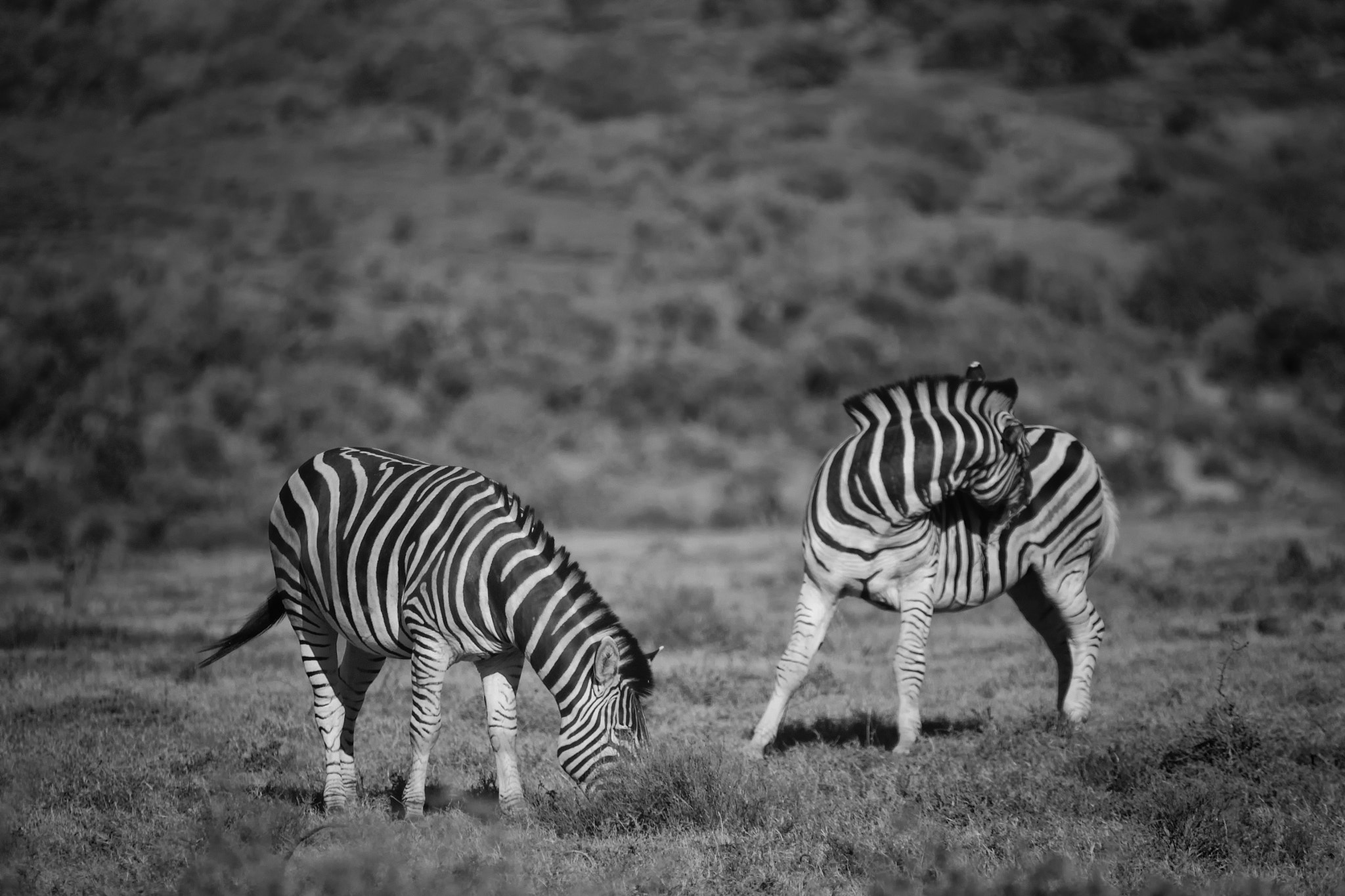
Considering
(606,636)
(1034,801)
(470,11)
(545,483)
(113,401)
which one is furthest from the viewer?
(470,11)

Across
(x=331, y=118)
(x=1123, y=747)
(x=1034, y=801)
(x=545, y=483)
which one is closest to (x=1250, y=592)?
(x=1123, y=747)

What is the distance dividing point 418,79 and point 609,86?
20.6 ft

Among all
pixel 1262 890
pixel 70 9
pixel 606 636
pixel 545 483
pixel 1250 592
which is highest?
pixel 70 9

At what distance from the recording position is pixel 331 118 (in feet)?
130

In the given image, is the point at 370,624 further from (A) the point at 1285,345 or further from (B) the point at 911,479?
(A) the point at 1285,345

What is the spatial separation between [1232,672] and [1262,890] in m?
4.93

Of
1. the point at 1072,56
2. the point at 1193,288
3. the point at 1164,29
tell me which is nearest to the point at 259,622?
the point at 1193,288

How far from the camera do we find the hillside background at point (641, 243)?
900 inches

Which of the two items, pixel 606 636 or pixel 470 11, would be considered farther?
pixel 470 11

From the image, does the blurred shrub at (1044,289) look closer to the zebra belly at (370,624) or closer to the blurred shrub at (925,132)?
the blurred shrub at (925,132)

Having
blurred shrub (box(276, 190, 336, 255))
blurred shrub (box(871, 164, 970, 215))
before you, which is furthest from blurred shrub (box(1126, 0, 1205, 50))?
blurred shrub (box(276, 190, 336, 255))

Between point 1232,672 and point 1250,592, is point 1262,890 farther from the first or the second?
point 1250,592

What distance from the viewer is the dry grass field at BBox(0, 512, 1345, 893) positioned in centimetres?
646

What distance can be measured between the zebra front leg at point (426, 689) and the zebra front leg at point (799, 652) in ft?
7.47
